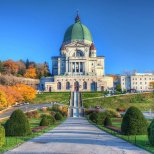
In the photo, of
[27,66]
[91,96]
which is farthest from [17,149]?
[27,66]

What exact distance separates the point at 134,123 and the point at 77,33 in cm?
8802

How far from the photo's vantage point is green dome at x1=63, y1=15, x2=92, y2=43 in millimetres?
111188

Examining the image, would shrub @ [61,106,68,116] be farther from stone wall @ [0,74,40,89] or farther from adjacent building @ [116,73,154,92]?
adjacent building @ [116,73,154,92]

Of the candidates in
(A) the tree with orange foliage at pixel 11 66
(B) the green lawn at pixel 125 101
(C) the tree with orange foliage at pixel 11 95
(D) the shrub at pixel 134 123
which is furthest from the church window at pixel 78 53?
(D) the shrub at pixel 134 123

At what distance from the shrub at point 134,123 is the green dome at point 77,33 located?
86.4 m

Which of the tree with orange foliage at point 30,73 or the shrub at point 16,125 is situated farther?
the tree with orange foliage at point 30,73

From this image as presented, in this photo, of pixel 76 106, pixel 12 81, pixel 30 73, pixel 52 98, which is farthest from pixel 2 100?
pixel 30 73

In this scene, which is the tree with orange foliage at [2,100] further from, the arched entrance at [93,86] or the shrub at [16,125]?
the arched entrance at [93,86]

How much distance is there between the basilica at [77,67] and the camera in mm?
99188

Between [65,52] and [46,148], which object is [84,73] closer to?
[65,52]

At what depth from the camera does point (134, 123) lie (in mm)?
25234

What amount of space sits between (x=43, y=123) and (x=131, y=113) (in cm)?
1274

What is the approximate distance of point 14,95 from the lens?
230 feet

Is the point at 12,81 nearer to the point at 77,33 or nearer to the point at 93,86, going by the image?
the point at 93,86
